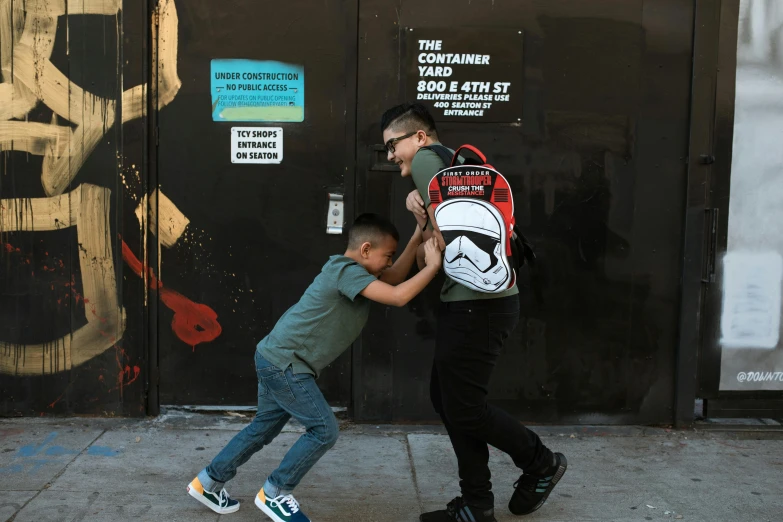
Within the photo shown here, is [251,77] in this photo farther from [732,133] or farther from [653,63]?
[732,133]

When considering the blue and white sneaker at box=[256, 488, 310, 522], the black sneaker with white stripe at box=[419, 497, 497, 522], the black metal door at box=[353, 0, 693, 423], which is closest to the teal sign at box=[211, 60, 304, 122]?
the black metal door at box=[353, 0, 693, 423]

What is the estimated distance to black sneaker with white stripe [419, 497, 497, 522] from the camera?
3328 mm

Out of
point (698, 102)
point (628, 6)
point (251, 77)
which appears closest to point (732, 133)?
point (698, 102)

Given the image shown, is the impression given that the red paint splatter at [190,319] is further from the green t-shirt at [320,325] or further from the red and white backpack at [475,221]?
the red and white backpack at [475,221]

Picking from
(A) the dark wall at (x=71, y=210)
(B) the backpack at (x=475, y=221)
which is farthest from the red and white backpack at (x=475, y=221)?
(A) the dark wall at (x=71, y=210)

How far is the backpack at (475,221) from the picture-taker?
305 cm

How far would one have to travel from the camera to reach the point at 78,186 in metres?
4.59

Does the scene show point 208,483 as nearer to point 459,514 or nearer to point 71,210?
point 459,514

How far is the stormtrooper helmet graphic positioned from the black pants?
17 cm

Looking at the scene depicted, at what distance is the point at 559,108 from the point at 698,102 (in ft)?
2.72

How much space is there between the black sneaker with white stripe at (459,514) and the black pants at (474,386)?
0.03 metres

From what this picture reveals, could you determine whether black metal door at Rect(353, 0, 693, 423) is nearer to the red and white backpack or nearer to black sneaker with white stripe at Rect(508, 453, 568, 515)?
black sneaker with white stripe at Rect(508, 453, 568, 515)

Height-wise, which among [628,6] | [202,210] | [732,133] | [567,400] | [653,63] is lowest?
[567,400]

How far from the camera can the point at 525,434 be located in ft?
11.1
